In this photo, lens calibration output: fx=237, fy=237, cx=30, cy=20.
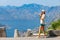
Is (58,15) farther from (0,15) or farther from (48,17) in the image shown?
(0,15)

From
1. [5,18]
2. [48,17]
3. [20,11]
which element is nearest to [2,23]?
[5,18]

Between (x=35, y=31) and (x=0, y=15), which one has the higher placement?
(x=0, y=15)

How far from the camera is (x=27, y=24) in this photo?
22.2m

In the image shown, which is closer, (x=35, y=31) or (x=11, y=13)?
(x=35, y=31)

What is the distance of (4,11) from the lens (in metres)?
23.2

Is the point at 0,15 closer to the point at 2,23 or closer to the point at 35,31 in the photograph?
the point at 2,23

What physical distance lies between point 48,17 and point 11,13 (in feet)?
12.1

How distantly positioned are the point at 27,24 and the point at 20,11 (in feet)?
5.52

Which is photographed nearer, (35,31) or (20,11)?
(35,31)

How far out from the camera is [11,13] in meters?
23.4

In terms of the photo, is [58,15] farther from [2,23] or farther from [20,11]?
[2,23]

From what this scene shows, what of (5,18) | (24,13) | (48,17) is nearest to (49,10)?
(48,17)

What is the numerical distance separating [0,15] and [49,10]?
4765mm

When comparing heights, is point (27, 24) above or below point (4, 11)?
below
